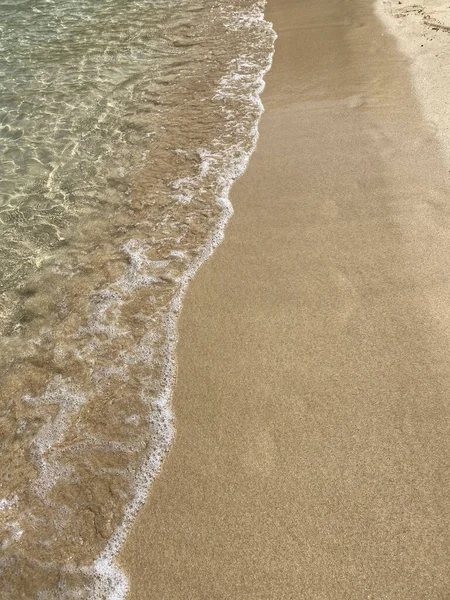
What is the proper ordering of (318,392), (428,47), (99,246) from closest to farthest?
(318,392)
(99,246)
(428,47)

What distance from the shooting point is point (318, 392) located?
10.8ft

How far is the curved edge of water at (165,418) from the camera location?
2.69 metres

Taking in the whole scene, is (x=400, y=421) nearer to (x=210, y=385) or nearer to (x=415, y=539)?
(x=415, y=539)

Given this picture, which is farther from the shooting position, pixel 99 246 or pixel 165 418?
pixel 99 246

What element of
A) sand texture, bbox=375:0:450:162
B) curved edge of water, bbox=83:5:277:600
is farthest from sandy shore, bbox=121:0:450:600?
sand texture, bbox=375:0:450:162

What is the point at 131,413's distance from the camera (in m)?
3.41

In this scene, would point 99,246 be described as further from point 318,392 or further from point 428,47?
point 428,47

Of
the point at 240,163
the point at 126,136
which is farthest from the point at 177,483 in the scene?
the point at 126,136

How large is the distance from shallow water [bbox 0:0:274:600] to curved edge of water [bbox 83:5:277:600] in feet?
0.03

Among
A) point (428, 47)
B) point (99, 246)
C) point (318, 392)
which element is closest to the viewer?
point (318, 392)

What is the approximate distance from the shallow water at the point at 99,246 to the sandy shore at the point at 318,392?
0.24 meters

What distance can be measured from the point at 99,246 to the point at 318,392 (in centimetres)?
248

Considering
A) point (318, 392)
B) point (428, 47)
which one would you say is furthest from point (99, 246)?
point (428, 47)

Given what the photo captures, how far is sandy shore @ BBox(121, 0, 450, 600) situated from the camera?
2.63 metres
